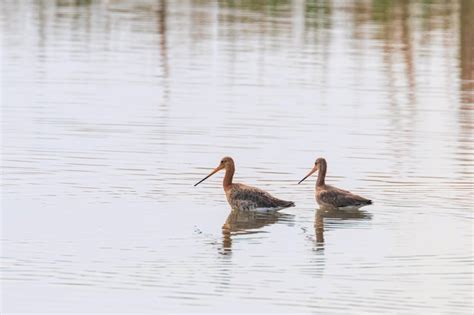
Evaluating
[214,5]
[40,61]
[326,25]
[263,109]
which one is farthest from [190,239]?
[214,5]

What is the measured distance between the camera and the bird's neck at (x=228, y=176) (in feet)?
59.3

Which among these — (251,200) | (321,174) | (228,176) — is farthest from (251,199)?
(321,174)

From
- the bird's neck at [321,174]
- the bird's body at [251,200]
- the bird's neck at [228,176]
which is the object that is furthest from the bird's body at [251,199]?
the bird's neck at [321,174]

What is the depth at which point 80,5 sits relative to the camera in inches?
1806

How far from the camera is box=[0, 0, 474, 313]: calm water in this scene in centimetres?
1384

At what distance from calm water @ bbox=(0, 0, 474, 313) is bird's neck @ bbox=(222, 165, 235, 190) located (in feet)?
0.81

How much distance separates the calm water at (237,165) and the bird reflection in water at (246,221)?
0.11ft

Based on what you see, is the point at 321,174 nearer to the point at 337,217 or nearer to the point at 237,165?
the point at 337,217

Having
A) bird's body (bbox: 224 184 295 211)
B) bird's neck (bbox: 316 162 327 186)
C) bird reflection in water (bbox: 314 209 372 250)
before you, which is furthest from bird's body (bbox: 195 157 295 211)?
bird's neck (bbox: 316 162 327 186)

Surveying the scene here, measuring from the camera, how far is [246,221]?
1727 centimetres

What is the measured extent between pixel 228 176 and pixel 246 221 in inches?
43.7

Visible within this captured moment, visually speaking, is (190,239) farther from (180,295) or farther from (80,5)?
(80,5)

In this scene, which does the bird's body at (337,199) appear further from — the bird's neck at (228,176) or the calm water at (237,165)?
the bird's neck at (228,176)

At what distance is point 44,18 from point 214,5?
24.0 ft
